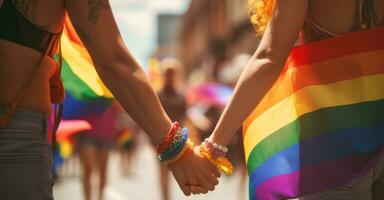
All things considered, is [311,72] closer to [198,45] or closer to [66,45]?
[66,45]

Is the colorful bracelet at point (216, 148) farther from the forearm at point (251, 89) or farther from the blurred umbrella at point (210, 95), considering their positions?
the blurred umbrella at point (210, 95)

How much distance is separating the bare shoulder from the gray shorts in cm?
33

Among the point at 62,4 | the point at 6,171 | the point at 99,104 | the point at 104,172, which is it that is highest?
the point at 62,4

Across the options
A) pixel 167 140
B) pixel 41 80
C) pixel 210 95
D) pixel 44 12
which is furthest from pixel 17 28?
pixel 210 95

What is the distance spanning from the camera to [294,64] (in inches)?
127

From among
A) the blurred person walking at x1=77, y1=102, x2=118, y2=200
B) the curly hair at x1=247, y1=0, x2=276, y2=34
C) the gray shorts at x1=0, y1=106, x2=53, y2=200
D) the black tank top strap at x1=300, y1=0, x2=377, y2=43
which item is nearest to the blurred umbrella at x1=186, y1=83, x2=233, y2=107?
the blurred person walking at x1=77, y1=102, x2=118, y2=200

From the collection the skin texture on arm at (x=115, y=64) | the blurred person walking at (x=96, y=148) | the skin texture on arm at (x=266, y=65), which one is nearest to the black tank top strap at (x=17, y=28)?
the skin texture on arm at (x=115, y=64)

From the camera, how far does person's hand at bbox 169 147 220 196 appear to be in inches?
125

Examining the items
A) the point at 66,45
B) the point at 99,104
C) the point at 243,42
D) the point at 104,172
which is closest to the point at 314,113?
the point at 66,45

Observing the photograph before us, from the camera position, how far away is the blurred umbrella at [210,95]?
41.8 feet

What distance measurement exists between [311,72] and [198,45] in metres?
57.8

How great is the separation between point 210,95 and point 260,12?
9.51m

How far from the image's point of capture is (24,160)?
262cm

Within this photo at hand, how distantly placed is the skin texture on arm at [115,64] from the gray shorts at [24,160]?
366 millimetres
